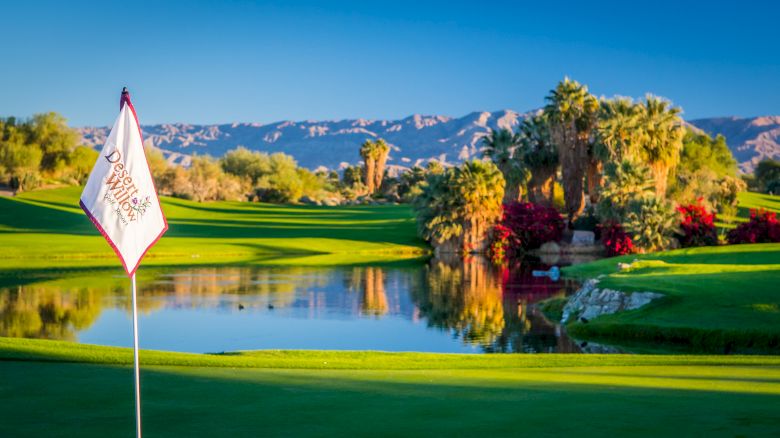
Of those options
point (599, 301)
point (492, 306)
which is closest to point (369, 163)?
point (492, 306)

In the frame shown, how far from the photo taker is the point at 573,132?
74812mm

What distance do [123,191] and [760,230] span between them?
5460 centimetres

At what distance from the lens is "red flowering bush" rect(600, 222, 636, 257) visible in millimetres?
58719

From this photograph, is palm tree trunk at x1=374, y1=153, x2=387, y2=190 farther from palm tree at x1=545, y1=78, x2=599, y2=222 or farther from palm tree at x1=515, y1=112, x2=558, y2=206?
palm tree at x1=545, y1=78, x2=599, y2=222

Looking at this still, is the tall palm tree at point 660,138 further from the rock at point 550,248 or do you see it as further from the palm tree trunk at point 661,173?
the rock at point 550,248

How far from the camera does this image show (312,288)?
4200 cm

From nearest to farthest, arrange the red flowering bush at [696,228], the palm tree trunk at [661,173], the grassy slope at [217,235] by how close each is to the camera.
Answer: the red flowering bush at [696,228] < the grassy slope at [217,235] < the palm tree trunk at [661,173]

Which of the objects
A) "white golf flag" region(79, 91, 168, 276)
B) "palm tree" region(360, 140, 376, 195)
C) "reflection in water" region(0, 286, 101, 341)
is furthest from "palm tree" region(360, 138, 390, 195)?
"white golf flag" region(79, 91, 168, 276)

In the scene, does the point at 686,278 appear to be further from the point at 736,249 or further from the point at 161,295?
the point at 161,295

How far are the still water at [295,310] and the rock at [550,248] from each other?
1809cm

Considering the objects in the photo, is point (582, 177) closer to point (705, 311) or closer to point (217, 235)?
point (217, 235)

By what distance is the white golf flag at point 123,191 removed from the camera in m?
7.73

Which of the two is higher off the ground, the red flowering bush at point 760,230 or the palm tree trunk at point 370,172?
the palm tree trunk at point 370,172

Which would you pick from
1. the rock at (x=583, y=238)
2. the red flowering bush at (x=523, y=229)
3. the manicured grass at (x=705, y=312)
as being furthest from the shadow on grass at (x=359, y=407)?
the rock at (x=583, y=238)
